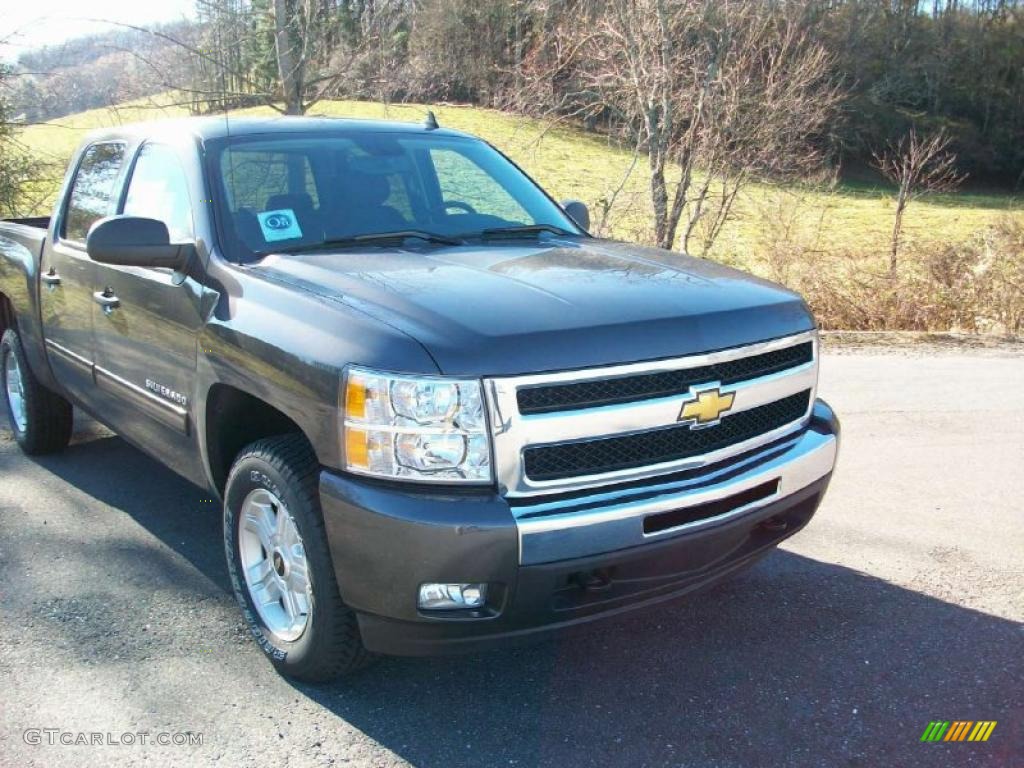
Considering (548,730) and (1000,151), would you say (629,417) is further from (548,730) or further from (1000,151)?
(1000,151)

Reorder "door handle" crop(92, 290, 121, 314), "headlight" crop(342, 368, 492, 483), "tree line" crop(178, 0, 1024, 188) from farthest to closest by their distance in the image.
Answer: "tree line" crop(178, 0, 1024, 188) → "door handle" crop(92, 290, 121, 314) → "headlight" crop(342, 368, 492, 483)

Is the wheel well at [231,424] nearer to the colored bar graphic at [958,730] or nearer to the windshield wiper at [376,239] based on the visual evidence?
the windshield wiper at [376,239]

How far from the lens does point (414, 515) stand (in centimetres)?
256

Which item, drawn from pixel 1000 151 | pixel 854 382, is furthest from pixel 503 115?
pixel 1000 151

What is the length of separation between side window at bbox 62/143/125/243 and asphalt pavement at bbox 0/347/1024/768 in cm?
143

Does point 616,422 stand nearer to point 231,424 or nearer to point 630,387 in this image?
point 630,387

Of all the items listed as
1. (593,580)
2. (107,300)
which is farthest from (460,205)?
(593,580)

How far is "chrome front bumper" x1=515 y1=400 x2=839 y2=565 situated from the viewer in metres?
2.61

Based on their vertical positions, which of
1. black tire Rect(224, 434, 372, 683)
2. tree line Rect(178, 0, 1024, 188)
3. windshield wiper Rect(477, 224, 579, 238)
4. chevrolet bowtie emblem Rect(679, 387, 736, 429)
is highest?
tree line Rect(178, 0, 1024, 188)

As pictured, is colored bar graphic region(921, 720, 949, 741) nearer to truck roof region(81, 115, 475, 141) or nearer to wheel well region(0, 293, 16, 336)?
truck roof region(81, 115, 475, 141)

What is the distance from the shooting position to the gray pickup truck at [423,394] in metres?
2.62

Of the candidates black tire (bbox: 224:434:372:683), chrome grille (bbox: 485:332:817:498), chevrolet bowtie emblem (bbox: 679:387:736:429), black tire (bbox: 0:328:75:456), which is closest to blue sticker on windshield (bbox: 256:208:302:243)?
black tire (bbox: 224:434:372:683)

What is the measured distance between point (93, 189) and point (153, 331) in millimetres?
1388

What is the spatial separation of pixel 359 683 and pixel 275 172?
6.91 ft
